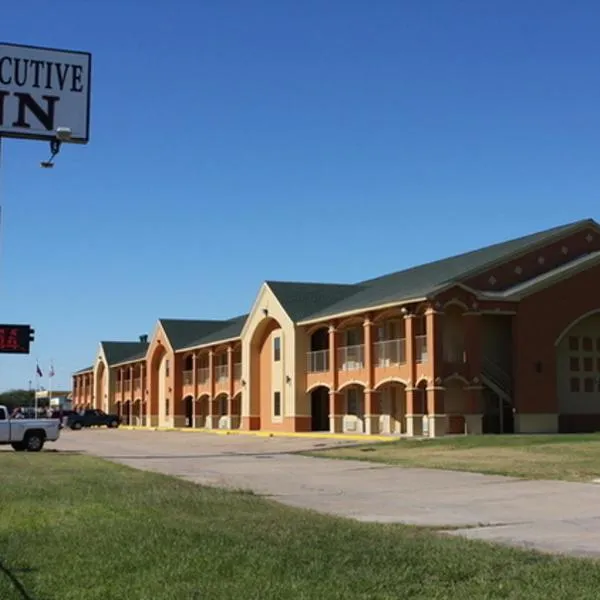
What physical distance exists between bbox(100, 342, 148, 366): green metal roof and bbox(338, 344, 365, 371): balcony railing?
52.3 meters

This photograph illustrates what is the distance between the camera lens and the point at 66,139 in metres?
10.2

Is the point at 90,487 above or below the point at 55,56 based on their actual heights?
below

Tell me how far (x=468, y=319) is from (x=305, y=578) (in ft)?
99.9

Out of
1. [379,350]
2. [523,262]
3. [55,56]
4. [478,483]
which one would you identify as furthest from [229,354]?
[55,56]

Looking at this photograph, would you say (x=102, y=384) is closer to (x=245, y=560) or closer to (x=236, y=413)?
(x=236, y=413)

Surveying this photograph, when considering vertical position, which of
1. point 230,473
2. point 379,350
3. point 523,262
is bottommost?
point 230,473

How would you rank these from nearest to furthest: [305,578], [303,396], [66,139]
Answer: [305,578] → [66,139] → [303,396]

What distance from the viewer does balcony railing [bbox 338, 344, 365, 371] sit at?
4334cm

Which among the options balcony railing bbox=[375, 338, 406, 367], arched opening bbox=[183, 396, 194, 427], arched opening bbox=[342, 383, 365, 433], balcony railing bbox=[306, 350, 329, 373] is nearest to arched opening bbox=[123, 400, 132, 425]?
arched opening bbox=[183, 396, 194, 427]

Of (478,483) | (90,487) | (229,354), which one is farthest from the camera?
(229,354)

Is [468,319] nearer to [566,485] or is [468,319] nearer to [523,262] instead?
[523,262]

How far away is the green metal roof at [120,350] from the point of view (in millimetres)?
95000

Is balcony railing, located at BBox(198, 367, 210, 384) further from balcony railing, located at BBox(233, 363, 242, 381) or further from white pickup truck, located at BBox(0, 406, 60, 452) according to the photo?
white pickup truck, located at BBox(0, 406, 60, 452)

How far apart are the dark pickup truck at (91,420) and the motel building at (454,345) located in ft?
95.3
